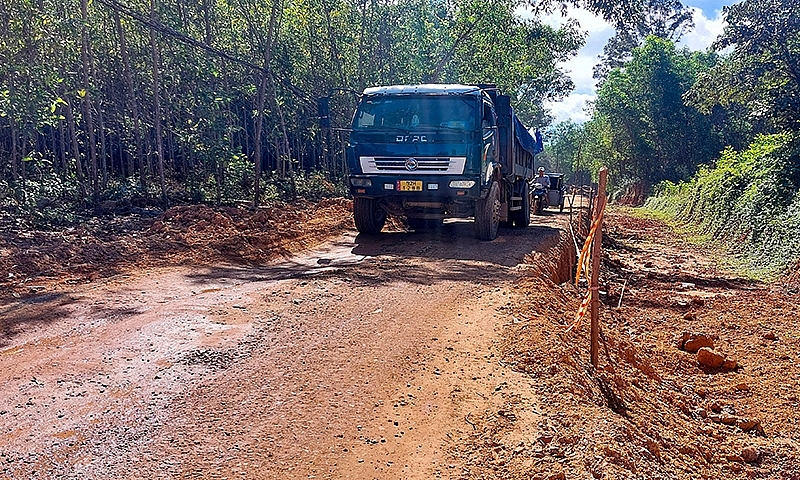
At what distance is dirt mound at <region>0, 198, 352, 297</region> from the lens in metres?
8.73

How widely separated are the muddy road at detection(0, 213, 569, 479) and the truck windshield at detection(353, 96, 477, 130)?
377 cm

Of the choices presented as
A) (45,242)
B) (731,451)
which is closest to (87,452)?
(731,451)

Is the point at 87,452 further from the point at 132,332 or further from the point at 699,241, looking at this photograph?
the point at 699,241

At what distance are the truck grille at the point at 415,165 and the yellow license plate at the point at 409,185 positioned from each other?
0.16m

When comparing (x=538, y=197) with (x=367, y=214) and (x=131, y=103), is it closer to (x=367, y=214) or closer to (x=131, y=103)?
(x=367, y=214)

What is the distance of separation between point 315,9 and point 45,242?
14537 millimetres

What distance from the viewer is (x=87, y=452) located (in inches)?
136

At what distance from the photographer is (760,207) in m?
15.0

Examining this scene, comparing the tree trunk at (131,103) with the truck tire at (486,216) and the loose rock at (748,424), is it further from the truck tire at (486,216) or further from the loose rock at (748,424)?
the loose rock at (748,424)

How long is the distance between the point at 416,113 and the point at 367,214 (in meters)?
2.18

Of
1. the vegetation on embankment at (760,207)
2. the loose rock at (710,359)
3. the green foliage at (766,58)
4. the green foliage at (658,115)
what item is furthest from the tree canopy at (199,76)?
the loose rock at (710,359)

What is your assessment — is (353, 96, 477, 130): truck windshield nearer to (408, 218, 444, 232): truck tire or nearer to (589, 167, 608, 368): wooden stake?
(408, 218, 444, 232): truck tire

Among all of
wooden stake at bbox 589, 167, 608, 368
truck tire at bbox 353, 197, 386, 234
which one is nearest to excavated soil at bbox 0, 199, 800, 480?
wooden stake at bbox 589, 167, 608, 368

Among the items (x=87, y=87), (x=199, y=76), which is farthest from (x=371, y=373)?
(x=199, y=76)
